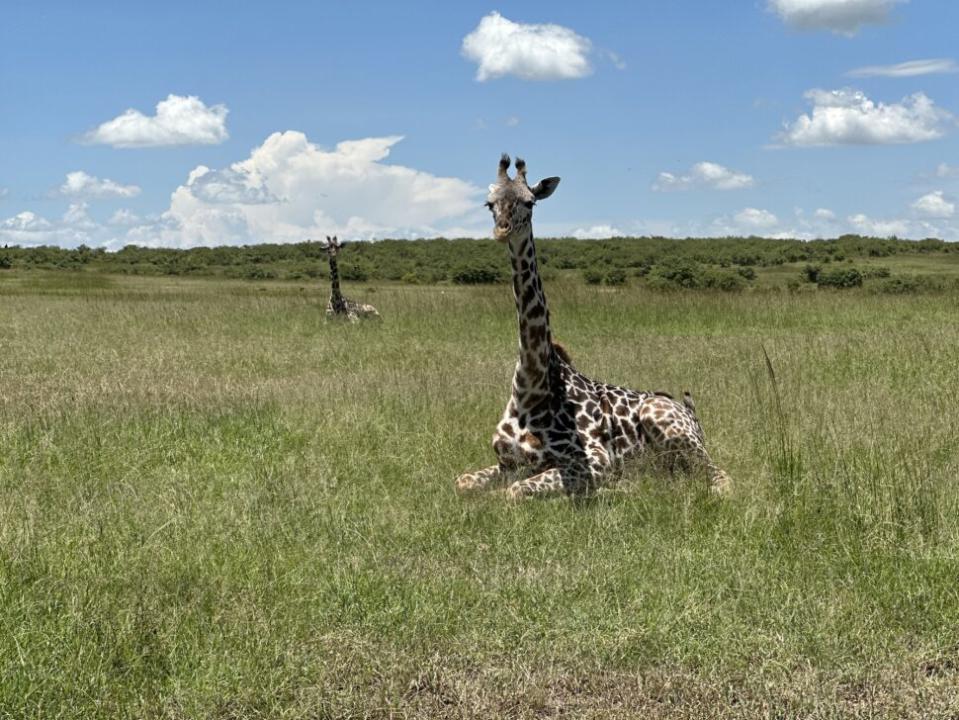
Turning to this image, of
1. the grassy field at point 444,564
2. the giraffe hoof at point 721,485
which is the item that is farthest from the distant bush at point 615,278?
the giraffe hoof at point 721,485

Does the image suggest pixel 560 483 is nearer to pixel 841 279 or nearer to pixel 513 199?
pixel 513 199

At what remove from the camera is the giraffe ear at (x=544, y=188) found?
289 inches

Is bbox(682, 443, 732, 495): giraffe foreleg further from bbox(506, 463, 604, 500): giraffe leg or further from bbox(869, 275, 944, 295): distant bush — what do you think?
bbox(869, 275, 944, 295): distant bush

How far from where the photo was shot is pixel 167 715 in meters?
4.28

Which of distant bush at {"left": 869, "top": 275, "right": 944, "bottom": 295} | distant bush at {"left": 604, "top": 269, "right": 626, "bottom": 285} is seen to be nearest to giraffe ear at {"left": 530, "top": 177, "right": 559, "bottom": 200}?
distant bush at {"left": 869, "top": 275, "right": 944, "bottom": 295}

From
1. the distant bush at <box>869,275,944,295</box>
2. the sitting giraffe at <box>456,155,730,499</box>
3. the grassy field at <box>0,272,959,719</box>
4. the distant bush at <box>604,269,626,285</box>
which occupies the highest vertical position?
the distant bush at <box>604,269,626,285</box>

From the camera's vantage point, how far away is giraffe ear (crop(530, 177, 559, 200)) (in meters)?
7.35

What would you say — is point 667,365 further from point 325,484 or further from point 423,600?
point 423,600

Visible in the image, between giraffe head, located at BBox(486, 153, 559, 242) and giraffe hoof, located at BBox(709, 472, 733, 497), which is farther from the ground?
giraffe head, located at BBox(486, 153, 559, 242)

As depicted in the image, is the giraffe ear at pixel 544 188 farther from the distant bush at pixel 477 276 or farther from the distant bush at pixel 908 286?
the distant bush at pixel 477 276

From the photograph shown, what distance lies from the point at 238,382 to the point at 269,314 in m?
8.23

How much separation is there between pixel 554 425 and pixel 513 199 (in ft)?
5.88

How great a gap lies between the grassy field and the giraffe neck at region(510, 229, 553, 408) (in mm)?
951

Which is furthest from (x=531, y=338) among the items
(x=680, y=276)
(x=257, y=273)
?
(x=257, y=273)
